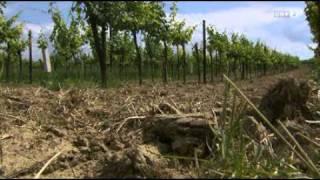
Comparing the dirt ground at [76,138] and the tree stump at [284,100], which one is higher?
the tree stump at [284,100]

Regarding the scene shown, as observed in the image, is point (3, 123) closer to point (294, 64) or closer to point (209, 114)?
point (209, 114)

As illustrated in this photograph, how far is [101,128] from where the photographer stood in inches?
220

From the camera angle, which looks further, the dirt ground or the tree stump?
the tree stump

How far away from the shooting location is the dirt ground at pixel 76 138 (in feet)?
12.3

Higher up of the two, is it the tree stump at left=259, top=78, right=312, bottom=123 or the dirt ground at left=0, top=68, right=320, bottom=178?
the tree stump at left=259, top=78, right=312, bottom=123

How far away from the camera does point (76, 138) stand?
4895 millimetres

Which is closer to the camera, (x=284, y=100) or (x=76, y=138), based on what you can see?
(x=76, y=138)

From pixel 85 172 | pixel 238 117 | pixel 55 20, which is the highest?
pixel 55 20

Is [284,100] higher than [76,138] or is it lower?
higher

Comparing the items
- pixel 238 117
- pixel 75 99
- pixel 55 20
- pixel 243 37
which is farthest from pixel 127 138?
pixel 243 37

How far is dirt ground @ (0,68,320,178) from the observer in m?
3.74

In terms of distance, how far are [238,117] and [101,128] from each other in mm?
2054

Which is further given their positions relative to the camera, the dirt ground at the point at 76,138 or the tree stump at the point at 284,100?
the tree stump at the point at 284,100

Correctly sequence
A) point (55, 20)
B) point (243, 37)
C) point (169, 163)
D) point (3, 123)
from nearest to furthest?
point (169, 163), point (3, 123), point (55, 20), point (243, 37)
